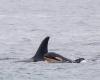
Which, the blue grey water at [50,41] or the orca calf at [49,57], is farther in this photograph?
the orca calf at [49,57]

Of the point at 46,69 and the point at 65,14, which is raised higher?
the point at 46,69

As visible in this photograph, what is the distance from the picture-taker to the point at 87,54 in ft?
109

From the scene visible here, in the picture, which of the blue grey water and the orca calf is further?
the orca calf

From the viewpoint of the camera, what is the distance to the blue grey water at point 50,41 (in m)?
27.0

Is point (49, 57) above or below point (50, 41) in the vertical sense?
above

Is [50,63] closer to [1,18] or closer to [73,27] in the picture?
[73,27]

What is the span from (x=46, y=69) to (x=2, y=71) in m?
1.51

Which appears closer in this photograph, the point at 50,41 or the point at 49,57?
the point at 49,57

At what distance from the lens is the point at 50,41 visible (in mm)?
40375

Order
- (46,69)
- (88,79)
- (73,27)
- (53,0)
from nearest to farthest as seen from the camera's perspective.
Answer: (88,79), (46,69), (73,27), (53,0)

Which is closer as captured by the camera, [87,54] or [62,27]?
[87,54]

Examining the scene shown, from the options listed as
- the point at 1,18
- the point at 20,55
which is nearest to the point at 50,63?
the point at 20,55

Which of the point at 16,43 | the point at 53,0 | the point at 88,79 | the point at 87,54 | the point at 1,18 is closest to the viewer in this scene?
the point at 88,79

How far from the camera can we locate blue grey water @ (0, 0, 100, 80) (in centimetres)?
2703
